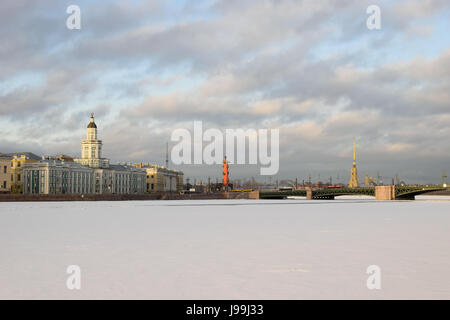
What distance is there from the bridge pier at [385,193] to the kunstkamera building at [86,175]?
60.6 meters

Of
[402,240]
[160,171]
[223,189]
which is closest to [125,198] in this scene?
[160,171]

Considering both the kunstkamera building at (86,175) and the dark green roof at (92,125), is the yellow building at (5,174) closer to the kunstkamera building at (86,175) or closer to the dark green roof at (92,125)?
the kunstkamera building at (86,175)

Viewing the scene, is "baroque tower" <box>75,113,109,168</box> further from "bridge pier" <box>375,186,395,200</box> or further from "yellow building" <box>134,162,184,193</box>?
"bridge pier" <box>375,186,395,200</box>

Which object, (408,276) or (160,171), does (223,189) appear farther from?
(408,276)

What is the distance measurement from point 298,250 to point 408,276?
18.7ft

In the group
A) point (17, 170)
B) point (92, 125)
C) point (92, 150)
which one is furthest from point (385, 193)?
point (17, 170)

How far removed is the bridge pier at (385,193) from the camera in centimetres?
9800

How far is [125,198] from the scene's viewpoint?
102 metres

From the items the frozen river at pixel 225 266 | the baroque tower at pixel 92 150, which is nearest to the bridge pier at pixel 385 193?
the baroque tower at pixel 92 150

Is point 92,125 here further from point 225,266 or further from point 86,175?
point 225,266

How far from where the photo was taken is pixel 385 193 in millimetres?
100125

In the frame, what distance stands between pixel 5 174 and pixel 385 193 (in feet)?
232

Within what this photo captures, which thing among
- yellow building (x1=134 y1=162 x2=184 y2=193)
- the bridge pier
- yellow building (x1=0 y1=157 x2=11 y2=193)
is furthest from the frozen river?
yellow building (x1=134 y1=162 x2=184 y2=193)

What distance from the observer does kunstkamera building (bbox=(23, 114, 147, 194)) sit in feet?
343
